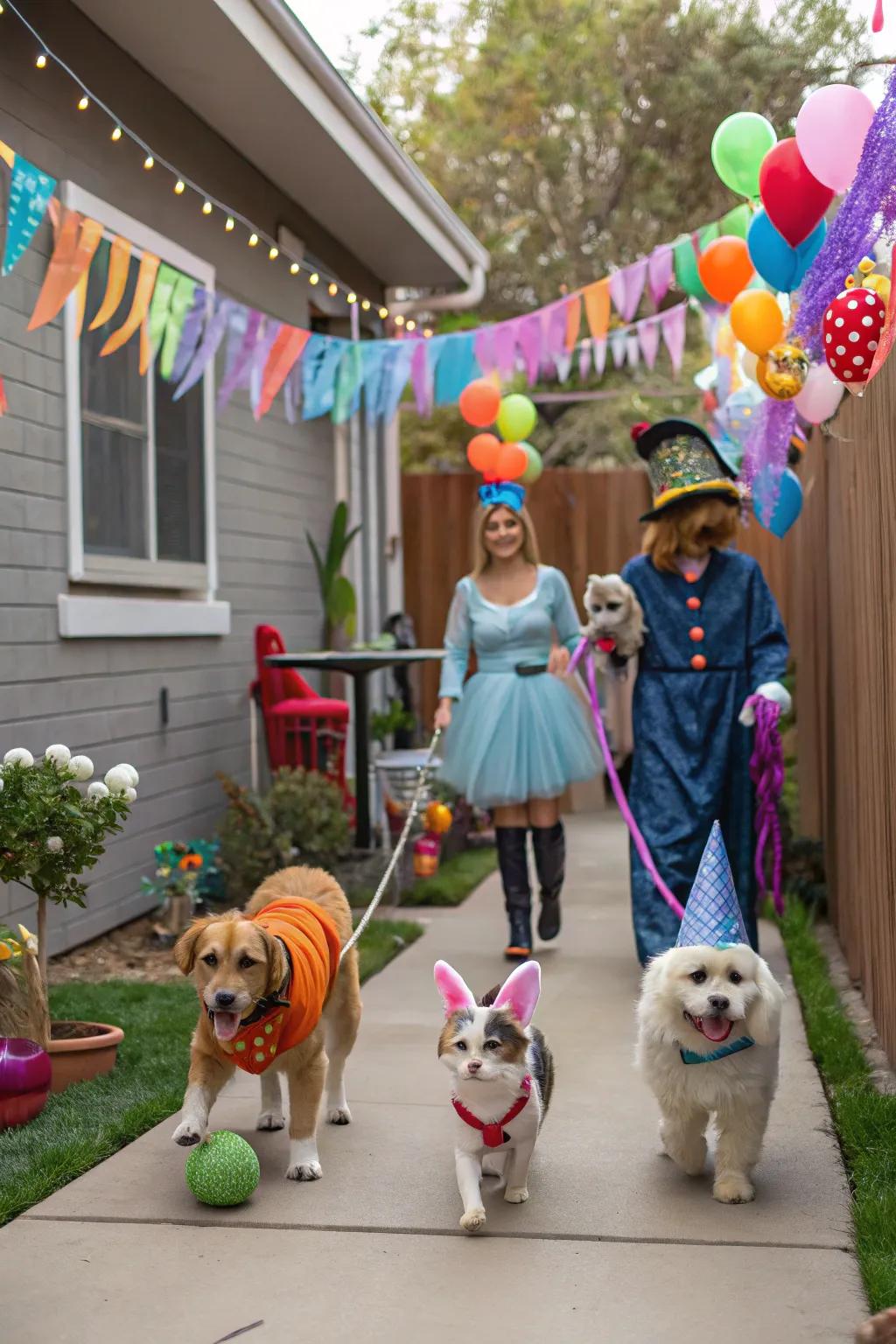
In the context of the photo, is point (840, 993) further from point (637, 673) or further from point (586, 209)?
point (586, 209)

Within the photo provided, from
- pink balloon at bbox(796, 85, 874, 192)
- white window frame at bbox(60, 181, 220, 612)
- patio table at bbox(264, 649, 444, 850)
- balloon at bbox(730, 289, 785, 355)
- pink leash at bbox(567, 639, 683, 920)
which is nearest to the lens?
pink balloon at bbox(796, 85, 874, 192)

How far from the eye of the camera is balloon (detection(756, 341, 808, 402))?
467cm

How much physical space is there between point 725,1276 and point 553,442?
18923 millimetres

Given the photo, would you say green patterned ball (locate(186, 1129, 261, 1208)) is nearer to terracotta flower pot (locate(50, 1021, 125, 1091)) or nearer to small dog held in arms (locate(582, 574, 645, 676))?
terracotta flower pot (locate(50, 1021, 125, 1091))

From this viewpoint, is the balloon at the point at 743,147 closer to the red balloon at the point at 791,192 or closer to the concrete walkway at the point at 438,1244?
the red balloon at the point at 791,192

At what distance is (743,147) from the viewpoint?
5.28 meters

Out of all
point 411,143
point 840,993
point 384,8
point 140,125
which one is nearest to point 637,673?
point 840,993

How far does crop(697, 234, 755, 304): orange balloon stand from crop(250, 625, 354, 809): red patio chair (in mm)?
3224

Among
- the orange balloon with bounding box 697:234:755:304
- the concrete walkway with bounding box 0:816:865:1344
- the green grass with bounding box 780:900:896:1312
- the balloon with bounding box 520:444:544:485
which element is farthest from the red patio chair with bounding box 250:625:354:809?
the concrete walkway with bounding box 0:816:865:1344

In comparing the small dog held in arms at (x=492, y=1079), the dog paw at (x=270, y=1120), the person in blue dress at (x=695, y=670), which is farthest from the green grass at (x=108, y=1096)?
the person in blue dress at (x=695, y=670)

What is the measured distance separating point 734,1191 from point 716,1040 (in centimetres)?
39

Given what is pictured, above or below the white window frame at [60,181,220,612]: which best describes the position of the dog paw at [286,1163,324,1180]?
below

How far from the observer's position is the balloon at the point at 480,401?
26.4ft

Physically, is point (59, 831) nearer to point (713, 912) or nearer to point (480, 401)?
Result: point (713, 912)
